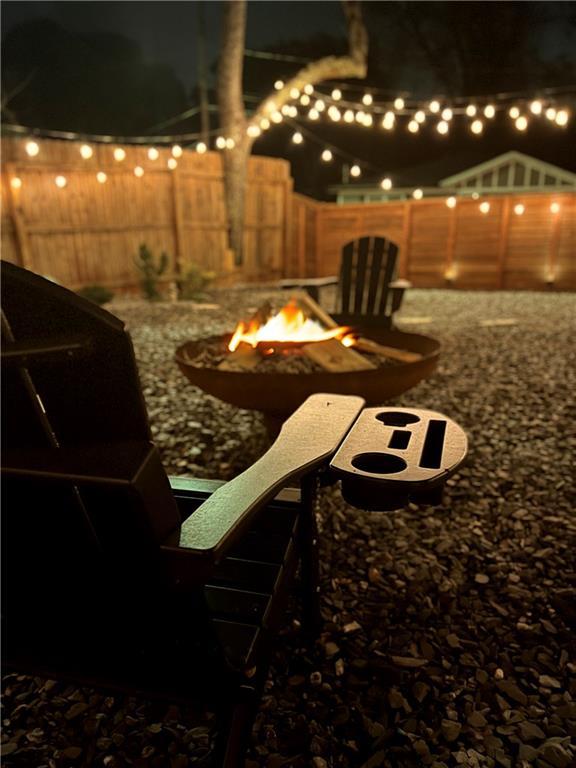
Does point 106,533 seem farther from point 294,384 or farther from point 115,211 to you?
point 115,211

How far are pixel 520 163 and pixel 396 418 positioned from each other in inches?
696

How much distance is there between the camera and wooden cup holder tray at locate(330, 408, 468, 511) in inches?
44.3

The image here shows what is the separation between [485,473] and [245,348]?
4.71 feet

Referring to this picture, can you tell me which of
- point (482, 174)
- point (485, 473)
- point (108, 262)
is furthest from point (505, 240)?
point (485, 473)

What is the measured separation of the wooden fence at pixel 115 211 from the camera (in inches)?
329

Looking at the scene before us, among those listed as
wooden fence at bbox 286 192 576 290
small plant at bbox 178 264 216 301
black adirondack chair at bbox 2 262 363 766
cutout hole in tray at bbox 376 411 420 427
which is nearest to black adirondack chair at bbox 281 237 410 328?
cutout hole in tray at bbox 376 411 420 427

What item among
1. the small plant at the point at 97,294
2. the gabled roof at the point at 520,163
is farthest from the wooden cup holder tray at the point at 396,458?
the gabled roof at the point at 520,163

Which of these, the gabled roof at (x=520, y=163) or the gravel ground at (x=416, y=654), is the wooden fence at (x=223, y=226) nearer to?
the gabled roof at (x=520, y=163)

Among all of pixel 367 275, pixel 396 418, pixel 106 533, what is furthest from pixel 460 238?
pixel 106 533

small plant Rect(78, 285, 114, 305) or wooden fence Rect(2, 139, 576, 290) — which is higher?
wooden fence Rect(2, 139, 576, 290)

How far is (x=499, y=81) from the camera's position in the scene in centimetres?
1886

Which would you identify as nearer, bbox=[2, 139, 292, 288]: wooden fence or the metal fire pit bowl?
the metal fire pit bowl

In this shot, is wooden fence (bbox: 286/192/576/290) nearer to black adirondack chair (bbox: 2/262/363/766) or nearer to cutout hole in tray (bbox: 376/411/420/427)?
cutout hole in tray (bbox: 376/411/420/427)

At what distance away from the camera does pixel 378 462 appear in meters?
1.28
